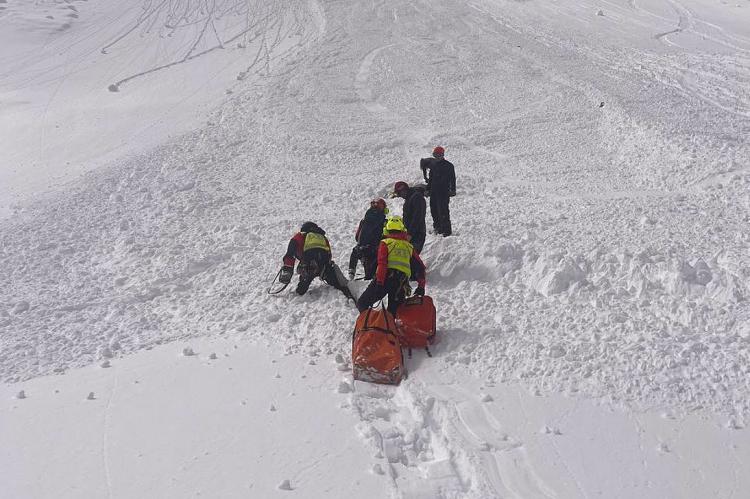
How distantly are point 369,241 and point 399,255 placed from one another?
49.9 inches

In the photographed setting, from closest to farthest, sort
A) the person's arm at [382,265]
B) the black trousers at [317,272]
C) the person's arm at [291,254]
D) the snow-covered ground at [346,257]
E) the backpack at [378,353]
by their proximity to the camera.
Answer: the snow-covered ground at [346,257] < the backpack at [378,353] < the person's arm at [382,265] < the black trousers at [317,272] < the person's arm at [291,254]

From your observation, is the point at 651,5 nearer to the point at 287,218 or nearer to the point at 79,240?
the point at 287,218

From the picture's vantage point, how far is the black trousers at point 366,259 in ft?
27.5

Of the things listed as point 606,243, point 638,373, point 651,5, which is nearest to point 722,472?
point 638,373

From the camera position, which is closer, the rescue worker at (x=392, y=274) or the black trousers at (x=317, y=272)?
the rescue worker at (x=392, y=274)

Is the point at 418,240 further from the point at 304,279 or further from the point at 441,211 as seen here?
the point at 304,279

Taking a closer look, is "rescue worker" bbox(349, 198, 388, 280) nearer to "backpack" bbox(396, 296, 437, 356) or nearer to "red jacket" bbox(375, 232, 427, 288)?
Result: "red jacket" bbox(375, 232, 427, 288)

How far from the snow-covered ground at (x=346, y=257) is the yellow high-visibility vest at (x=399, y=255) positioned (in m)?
0.75

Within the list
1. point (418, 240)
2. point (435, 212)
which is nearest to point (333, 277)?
point (418, 240)

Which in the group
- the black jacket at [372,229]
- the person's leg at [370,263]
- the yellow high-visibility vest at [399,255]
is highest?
the yellow high-visibility vest at [399,255]

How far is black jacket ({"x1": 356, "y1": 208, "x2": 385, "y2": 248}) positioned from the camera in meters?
8.47

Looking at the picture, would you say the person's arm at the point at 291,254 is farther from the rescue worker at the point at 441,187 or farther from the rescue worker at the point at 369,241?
the rescue worker at the point at 441,187

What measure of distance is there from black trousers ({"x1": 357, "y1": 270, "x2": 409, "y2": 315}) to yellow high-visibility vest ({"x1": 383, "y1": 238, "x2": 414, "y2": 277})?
A: 7 cm

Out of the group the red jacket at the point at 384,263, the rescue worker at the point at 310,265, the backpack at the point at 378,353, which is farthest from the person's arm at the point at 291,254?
the backpack at the point at 378,353
